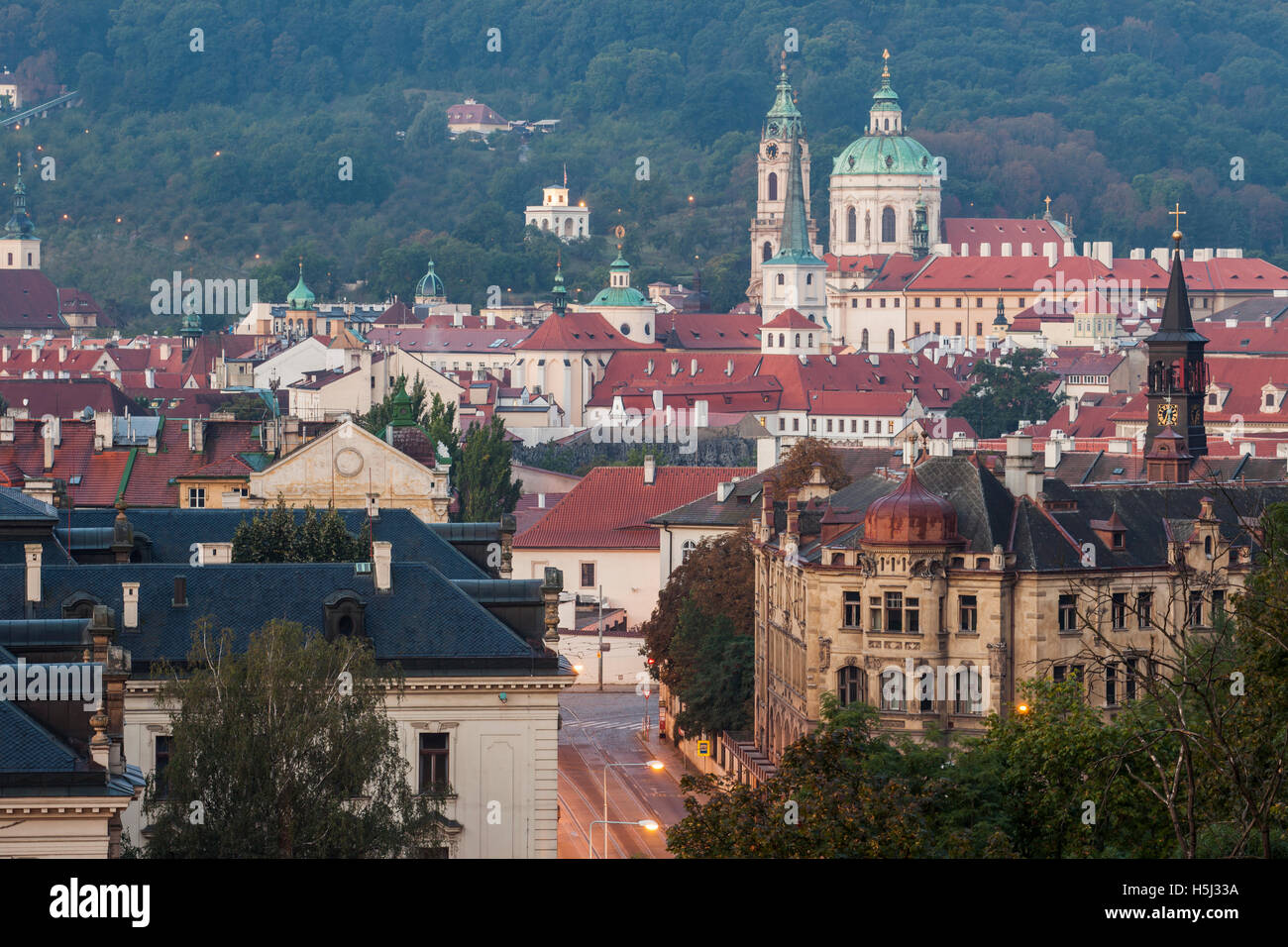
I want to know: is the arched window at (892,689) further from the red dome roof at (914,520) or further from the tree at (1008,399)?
the tree at (1008,399)

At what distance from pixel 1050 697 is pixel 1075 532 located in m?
20.3

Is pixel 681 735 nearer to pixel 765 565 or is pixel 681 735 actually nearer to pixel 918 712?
pixel 765 565

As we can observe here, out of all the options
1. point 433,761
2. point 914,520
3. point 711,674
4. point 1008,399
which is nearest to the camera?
point 433,761

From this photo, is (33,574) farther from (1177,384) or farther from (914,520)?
(1177,384)

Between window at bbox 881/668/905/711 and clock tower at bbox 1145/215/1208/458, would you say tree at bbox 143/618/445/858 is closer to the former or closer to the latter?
window at bbox 881/668/905/711

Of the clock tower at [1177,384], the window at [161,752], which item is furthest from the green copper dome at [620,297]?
the window at [161,752]

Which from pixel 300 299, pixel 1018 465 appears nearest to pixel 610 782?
pixel 1018 465

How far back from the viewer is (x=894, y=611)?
4759cm

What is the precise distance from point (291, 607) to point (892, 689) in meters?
18.0

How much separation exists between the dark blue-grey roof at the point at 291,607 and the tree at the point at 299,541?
5117 millimetres

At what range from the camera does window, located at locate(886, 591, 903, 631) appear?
47.5 m

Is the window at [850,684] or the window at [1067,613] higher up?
the window at [1067,613]

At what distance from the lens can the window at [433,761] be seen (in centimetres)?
3081
